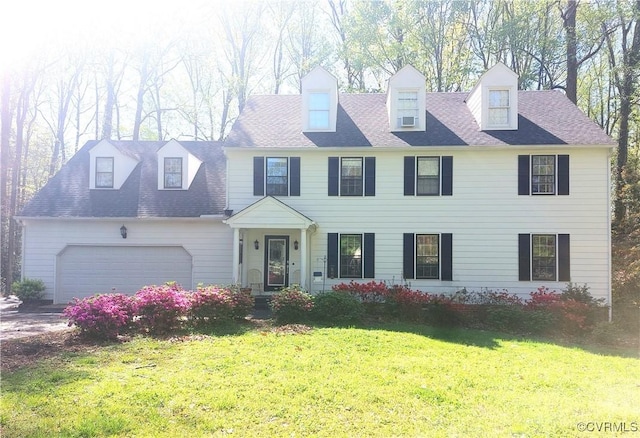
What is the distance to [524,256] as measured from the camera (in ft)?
42.3

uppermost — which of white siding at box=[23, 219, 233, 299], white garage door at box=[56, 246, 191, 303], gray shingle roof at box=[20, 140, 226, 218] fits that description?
Result: gray shingle roof at box=[20, 140, 226, 218]

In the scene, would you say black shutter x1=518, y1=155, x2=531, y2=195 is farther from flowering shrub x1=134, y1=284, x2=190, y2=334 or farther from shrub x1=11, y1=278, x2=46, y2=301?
shrub x1=11, y1=278, x2=46, y2=301

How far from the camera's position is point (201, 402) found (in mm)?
5027

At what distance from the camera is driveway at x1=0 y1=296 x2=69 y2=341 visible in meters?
9.62

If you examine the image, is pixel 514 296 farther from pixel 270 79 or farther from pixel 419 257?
pixel 270 79

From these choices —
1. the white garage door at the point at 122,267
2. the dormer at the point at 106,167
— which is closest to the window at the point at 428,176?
the white garage door at the point at 122,267

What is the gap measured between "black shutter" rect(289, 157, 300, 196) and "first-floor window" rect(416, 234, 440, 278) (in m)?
4.20

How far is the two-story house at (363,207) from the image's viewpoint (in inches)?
506

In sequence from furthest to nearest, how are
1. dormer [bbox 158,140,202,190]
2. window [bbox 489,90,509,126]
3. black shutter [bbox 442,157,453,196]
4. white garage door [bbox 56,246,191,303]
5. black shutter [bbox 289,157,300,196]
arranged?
dormer [bbox 158,140,202,190], white garage door [bbox 56,246,191,303], window [bbox 489,90,509,126], black shutter [bbox 289,157,300,196], black shutter [bbox 442,157,453,196]

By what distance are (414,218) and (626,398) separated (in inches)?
325

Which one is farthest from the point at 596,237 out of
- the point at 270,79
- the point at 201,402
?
the point at 270,79

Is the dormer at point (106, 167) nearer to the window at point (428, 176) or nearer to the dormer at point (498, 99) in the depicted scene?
the window at point (428, 176)

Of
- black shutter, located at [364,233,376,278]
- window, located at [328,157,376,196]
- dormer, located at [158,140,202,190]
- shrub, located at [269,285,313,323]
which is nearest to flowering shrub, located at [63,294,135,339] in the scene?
shrub, located at [269,285,313,323]

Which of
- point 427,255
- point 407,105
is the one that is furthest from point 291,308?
point 407,105
